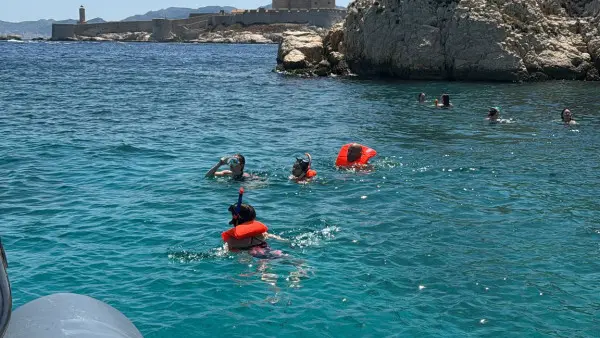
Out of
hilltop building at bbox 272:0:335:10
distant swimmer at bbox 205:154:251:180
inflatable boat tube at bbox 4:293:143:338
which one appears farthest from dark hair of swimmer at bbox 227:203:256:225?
hilltop building at bbox 272:0:335:10

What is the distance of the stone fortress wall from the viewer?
140 metres

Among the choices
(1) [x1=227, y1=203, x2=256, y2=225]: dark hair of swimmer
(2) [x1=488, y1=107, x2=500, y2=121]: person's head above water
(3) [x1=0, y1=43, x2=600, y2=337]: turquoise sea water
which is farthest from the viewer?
(2) [x1=488, y1=107, x2=500, y2=121]: person's head above water

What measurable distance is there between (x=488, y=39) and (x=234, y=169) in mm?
26128

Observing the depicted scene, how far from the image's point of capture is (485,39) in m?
37.3

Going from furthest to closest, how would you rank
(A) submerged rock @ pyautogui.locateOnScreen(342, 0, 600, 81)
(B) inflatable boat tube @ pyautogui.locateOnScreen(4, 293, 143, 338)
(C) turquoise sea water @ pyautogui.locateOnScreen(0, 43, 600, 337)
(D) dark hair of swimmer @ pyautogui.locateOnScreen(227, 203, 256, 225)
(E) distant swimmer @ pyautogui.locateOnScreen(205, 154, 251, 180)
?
(A) submerged rock @ pyautogui.locateOnScreen(342, 0, 600, 81)
(E) distant swimmer @ pyautogui.locateOnScreen(205, 154, 251, 180)
(D) dark hair of swimmer @ pyautogui.locateOnScreen(227, 203, 256, 225)
(C) turquoise sea water @ pyautogui.locateOnScreen(0, 43, 600, 337)
(B) inflatable boat tube @ pyautogui.locateOnScreen(4, 293, 143, 338)

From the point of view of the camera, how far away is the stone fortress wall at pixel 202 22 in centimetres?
13988

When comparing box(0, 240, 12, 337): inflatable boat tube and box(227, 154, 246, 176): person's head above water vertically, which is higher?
box(0, 240, 12, 337): inflatable boat tube

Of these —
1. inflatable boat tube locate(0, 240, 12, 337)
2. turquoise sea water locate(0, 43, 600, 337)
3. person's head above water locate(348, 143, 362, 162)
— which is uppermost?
inflatable boat tube locate(0, 240, 12, 337)

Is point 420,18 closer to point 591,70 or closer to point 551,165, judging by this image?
point 591,70

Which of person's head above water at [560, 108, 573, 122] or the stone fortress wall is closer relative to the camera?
person's head above water at [560, 108, 573, 122]

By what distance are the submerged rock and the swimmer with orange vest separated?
29.9m

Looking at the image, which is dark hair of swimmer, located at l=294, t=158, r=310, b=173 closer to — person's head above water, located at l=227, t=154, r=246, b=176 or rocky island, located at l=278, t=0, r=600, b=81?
person's head above water, located at l=227, t=154, r=246, b=176

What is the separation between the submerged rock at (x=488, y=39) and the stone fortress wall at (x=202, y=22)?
94141 mm

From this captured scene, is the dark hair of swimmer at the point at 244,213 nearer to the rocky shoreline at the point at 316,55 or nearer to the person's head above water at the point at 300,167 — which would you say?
the person's head above water at the point at 300,167
